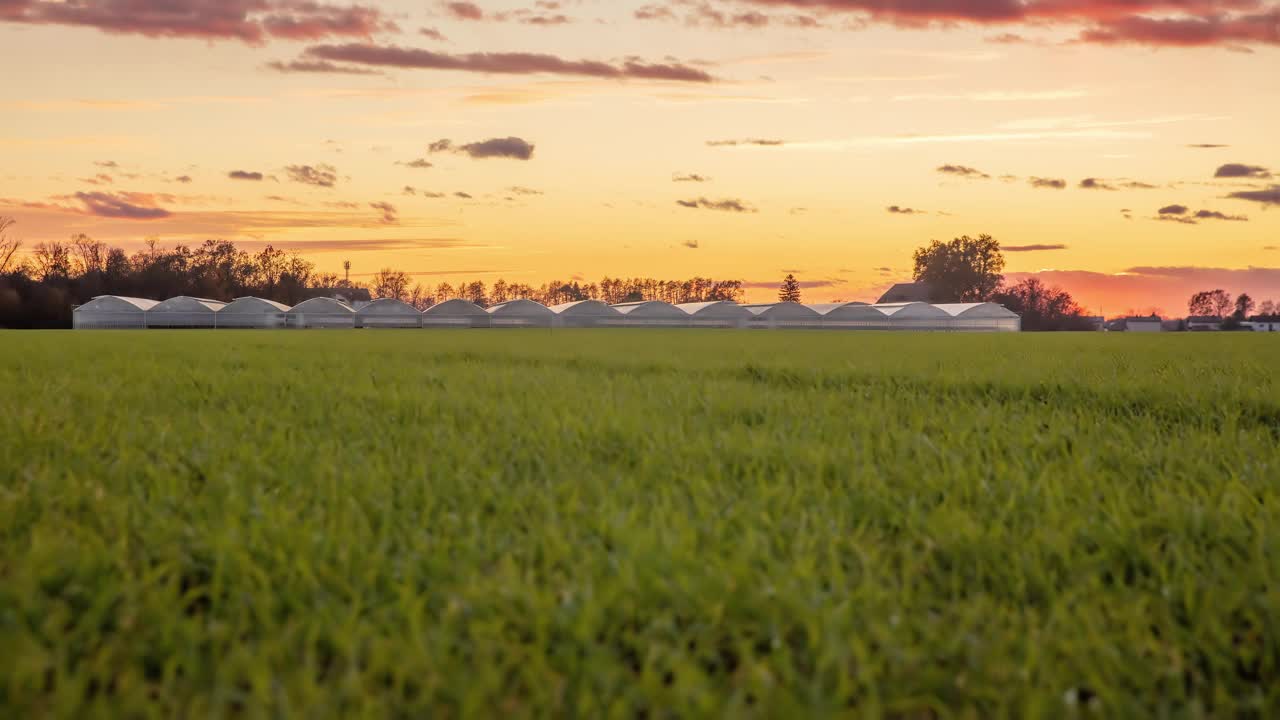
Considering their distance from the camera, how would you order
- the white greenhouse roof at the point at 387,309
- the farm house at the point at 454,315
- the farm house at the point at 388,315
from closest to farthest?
the farm house at the point at 388,315 → the farm house at the point at 454,315 → the white greenhouse roof at the point at 387,309

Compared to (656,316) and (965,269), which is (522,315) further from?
(965,269)

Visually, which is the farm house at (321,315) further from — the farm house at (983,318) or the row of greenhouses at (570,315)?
the farm house at (983,318)

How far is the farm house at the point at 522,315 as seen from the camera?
58781 millimetres

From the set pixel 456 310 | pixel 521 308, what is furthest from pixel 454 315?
pixel 521 308

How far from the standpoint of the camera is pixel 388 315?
6041cm

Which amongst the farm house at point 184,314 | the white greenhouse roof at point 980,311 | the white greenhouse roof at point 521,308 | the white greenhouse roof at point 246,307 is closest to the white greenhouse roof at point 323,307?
the white greenhouse roof at point 246,307

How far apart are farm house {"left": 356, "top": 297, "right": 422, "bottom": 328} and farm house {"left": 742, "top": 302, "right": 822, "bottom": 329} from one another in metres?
24.6

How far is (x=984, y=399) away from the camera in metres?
5.77

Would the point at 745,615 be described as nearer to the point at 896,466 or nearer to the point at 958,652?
the point at 958,652

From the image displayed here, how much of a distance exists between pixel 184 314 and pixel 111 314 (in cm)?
426

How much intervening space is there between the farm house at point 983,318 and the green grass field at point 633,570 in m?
56.4

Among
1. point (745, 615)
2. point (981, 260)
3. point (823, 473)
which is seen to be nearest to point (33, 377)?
point (823, 473)

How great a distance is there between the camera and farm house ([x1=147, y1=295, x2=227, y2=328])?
55.4m

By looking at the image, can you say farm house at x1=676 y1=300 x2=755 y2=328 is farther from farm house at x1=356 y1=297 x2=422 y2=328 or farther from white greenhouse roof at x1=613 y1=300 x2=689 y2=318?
farm house at x1=356 y1=297 x2=422 y2=328
